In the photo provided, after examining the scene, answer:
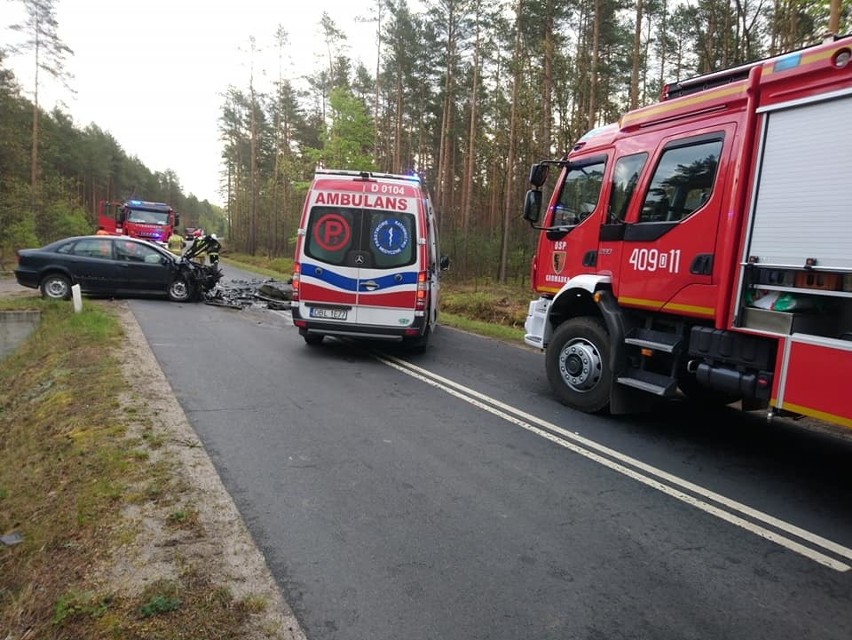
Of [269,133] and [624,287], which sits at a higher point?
[269,133]

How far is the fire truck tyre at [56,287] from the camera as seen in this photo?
503 inches

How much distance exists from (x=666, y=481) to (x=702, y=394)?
7.77 ft

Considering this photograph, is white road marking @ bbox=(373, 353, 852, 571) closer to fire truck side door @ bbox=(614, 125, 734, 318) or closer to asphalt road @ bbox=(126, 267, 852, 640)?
asphalt road @ bbox=(126, 267, 852, 640)

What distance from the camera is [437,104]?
99.2 feet

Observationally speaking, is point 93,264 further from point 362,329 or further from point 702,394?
point 702,394

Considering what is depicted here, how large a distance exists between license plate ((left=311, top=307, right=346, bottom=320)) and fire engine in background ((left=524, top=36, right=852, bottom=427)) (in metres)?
3.17

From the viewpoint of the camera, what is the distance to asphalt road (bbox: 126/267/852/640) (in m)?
2.70

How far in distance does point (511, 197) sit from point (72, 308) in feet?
50.7

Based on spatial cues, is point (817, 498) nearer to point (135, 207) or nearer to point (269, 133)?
point (135, 207)

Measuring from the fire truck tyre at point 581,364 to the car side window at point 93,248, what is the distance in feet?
38.8

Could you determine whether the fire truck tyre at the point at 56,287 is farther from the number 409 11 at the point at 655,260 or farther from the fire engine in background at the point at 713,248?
the number 409 11 at the point at 655,260

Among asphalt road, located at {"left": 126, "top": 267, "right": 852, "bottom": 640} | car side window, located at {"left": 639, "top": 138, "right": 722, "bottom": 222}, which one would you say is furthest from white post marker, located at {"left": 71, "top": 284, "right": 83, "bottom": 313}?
car side window, located at {"left": 639, "top": 138, "right": 722, "bottom": 222}

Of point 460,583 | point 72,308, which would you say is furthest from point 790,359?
point 72,308

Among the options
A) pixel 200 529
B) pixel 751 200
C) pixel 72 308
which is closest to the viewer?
pixel 200 529
